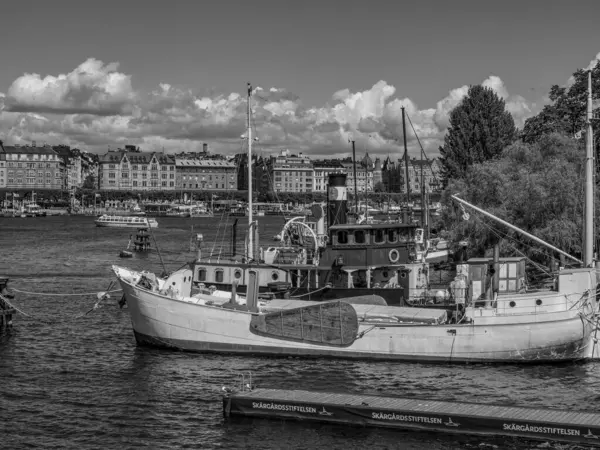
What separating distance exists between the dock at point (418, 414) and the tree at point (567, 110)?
43.1 metres

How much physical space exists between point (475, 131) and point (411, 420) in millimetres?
72151

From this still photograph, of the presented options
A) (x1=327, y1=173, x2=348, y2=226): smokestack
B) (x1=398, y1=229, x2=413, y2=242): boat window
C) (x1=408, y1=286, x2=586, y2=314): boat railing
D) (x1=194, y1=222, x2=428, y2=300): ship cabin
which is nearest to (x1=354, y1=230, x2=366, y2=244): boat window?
(x1=194, y1=222, x2=428, y2=300): ship cabin

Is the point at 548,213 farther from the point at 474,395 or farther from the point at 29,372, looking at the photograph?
the point at 29,372

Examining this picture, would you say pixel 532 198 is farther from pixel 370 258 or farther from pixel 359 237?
pixel 359 237

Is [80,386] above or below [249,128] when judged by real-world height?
below

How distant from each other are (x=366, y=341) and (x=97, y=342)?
1422 centimetres

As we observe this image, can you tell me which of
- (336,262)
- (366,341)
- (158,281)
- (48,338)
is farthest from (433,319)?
(48,338)

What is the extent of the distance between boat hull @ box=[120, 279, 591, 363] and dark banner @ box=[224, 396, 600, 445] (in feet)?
29.5

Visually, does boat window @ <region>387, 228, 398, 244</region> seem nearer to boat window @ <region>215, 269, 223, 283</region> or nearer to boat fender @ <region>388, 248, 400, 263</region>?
boat fender @ <region>388, 248, 400, 263</region>

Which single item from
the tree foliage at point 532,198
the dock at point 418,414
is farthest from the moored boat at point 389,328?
the tree foliage at point 532,198

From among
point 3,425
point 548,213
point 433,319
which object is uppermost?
point 548,213

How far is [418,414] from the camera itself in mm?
26938

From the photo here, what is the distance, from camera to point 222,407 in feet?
98.9

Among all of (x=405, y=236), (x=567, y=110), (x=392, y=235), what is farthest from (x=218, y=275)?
(x=567, y=110)
